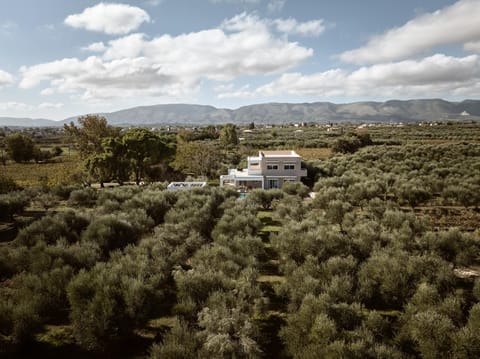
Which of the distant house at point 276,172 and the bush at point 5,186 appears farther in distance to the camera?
the distant house at point 276,172

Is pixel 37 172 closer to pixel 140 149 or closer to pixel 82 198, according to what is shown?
pixel 140 149

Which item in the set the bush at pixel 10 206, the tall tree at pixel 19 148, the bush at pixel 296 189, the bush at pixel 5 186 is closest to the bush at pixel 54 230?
the bush at pixel 10 206

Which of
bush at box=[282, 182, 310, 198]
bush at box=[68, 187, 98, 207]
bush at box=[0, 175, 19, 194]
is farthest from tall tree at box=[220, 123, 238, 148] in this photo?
bush at box=[68, 187, 98, 207]

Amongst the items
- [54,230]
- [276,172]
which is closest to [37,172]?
[276,172]

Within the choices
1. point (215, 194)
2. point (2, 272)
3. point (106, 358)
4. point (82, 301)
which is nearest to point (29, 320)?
point (82, 301)

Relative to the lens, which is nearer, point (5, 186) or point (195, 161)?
point (5, 186)

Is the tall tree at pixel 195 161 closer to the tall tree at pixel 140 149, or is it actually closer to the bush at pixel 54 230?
the tall tree at pixel 140 149

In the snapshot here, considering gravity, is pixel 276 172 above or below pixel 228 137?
below

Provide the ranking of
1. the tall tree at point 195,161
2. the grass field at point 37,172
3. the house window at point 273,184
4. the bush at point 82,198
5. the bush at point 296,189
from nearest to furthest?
the bush at point 82,198 → the bush at point 296,189 → the house window at point 273,184 → the grass field at point 37,172 → the tall tree at point 195,161

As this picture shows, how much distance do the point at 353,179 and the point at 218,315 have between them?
30175mm

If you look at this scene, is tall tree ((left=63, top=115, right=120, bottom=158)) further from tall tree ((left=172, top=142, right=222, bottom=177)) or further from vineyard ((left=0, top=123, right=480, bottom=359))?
vineyard ((left=0, top=123, right=480, bottom=359))

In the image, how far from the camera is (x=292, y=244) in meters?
17.3

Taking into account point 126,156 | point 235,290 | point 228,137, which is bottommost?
point 235,290

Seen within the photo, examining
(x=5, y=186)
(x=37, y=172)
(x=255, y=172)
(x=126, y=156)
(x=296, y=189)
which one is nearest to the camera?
(x=296, y=189)
